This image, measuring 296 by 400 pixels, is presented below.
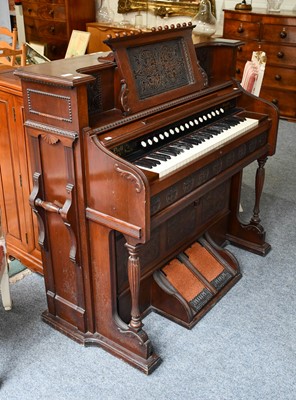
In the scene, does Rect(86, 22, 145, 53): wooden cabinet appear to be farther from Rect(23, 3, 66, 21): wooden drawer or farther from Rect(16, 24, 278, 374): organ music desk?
Rect(16, 24, 278, 374): organ music desk

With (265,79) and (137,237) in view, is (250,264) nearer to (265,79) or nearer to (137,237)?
(137,237)

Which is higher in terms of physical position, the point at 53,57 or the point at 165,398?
the point at 53,57

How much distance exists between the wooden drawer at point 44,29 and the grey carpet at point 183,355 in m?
3.94

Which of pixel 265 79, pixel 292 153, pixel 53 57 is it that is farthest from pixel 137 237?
pixel 53 57

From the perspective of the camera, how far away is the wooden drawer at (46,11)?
18.7ft

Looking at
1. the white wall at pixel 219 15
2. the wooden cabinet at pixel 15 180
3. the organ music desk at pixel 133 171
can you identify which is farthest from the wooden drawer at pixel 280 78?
the wooden cabinet at pixel 15 180

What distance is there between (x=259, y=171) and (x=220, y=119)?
0.48 m

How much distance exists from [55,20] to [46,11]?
190 mm

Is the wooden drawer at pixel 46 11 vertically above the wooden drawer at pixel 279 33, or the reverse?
the wooden drawer at pixel 46 11

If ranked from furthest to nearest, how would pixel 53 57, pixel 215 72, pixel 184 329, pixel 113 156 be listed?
1. pixel 53 57
2. pixel 215 72
3. pixel 184 329
4. pixel 113 156

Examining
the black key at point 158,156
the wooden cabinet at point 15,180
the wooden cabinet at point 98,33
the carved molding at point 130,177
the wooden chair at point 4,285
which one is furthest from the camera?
the wooden cabinet at point 98,33

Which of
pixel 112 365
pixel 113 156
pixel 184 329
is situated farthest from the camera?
pixel 184 329

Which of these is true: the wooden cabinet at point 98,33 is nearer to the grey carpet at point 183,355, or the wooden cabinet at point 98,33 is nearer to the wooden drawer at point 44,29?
the wooden drawer at point 44,29

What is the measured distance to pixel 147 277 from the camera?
2336 mm
